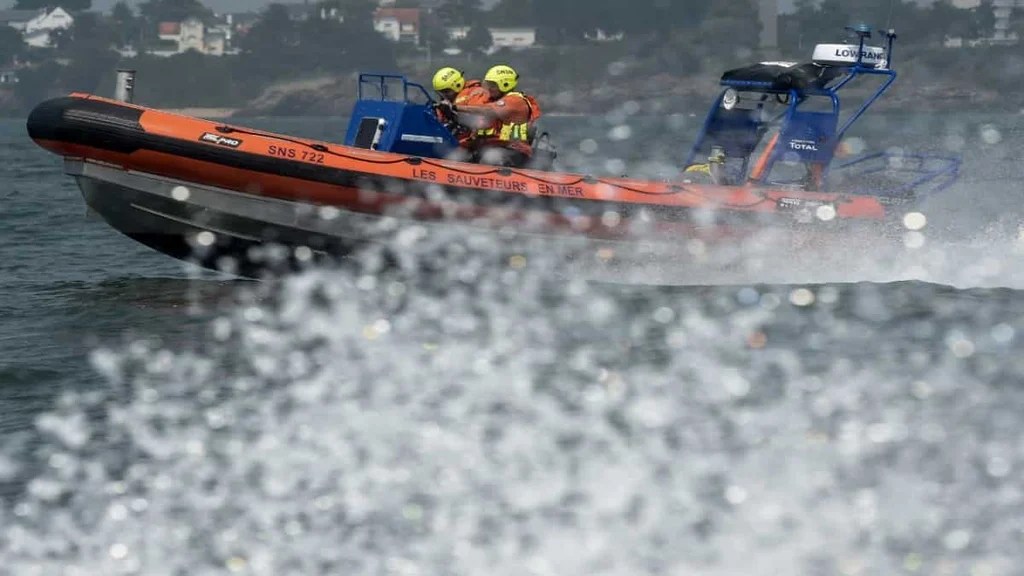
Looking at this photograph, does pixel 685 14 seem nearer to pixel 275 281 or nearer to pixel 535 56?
pixel 535 56

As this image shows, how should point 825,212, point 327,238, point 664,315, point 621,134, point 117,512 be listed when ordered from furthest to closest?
point 621,134 < point 825,212 < point 327,238 < point 664,315 < point 117,512

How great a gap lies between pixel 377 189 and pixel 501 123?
4.09 ft

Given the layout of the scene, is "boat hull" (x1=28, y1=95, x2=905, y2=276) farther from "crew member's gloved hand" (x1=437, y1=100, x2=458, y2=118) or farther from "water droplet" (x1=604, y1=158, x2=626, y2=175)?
"water droplet" (x1=604, y1=158, x2=626, y2=175)

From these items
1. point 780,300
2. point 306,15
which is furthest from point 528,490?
point 306,15

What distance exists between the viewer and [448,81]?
39.4ft

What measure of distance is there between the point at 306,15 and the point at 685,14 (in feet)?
102

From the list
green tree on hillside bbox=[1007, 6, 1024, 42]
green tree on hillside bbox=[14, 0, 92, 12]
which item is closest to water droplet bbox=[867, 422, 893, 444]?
green tree on hillside bbox=[1007, 6, 1024, 42]

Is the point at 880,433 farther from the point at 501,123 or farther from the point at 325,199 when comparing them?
the point at 501,123

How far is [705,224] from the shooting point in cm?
1158

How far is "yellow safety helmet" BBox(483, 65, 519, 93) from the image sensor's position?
468 inches

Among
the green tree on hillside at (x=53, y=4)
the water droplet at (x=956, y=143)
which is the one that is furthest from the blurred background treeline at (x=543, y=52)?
the water droplet at (x=956, y=143)

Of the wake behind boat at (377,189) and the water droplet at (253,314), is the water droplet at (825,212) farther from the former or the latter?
the water droplet at (253,314)

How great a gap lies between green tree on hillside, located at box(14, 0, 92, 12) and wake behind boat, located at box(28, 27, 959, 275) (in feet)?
447

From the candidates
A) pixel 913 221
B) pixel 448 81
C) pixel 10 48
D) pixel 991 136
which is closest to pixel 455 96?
pixel 448 81
